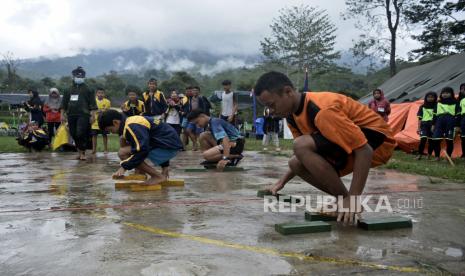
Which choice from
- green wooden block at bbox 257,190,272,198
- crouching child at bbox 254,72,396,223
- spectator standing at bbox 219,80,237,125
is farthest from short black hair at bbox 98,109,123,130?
spectator standing at bbox 219,80,237,125

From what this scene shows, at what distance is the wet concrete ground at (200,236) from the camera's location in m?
2.76

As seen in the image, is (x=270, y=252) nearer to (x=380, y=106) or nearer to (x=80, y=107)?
(x=80, y=107)

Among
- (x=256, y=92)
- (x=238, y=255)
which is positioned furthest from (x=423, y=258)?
(x=256, y=92)

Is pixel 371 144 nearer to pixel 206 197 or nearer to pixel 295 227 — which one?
pixel 295 227

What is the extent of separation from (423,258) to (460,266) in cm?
21

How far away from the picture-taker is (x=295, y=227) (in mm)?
3457

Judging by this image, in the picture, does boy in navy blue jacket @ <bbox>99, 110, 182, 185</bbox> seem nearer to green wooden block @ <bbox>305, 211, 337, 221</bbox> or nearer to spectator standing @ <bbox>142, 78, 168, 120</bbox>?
green wooden block @ <bbox>305, 211, 337, 221</bbox>

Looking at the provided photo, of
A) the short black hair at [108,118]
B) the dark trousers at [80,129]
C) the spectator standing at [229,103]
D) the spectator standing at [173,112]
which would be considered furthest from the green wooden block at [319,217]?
Answer: the spectator standing at [173,112]

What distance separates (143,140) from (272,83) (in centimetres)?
240

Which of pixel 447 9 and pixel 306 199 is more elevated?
pixel 447 9

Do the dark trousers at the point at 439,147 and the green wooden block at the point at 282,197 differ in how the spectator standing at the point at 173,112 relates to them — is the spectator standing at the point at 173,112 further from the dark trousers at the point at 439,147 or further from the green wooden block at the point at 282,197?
the green wooden block at the point at 282,197

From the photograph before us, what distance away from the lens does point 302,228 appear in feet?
11.4

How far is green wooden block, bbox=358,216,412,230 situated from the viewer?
11.8ft

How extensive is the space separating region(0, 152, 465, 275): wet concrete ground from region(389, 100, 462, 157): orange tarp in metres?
7.42
